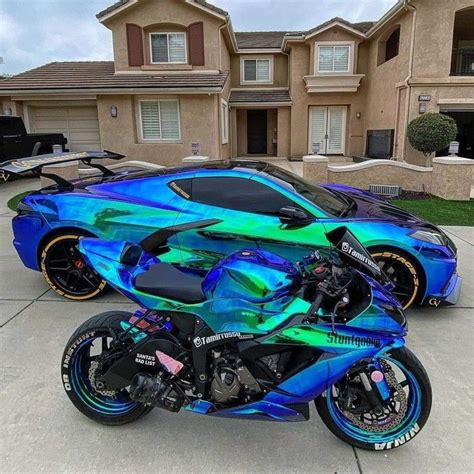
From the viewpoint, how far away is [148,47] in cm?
1680

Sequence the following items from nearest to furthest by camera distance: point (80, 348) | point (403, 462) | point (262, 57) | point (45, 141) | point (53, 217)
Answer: point (403, 462) → point (80, 348) → point (53, 217) → point (45, 141) → point (262, 57)

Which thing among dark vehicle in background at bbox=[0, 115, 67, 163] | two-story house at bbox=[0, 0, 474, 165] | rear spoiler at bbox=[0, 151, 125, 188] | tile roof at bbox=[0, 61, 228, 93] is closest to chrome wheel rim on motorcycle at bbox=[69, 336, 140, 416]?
rear spoiler at bbox=[0, 151, 125, 188]

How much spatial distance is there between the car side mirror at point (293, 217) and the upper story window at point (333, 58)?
17.8 metres

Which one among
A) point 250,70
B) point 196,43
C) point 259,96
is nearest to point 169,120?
point 196,43

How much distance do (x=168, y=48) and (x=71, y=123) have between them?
16.4ft

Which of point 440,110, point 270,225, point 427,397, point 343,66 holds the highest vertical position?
point 343,66

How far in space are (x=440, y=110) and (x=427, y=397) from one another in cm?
1516

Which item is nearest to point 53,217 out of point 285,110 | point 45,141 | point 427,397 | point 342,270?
point 342,270

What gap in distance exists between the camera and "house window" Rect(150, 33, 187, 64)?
16766 millimetres

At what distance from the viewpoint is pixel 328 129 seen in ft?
68.8

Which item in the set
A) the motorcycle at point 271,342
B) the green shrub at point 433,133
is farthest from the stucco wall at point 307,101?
the motorcycle at point 271,342

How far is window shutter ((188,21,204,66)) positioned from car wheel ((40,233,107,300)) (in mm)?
13928

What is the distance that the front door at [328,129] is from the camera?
20.8m

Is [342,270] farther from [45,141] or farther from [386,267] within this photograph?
[45,141]
